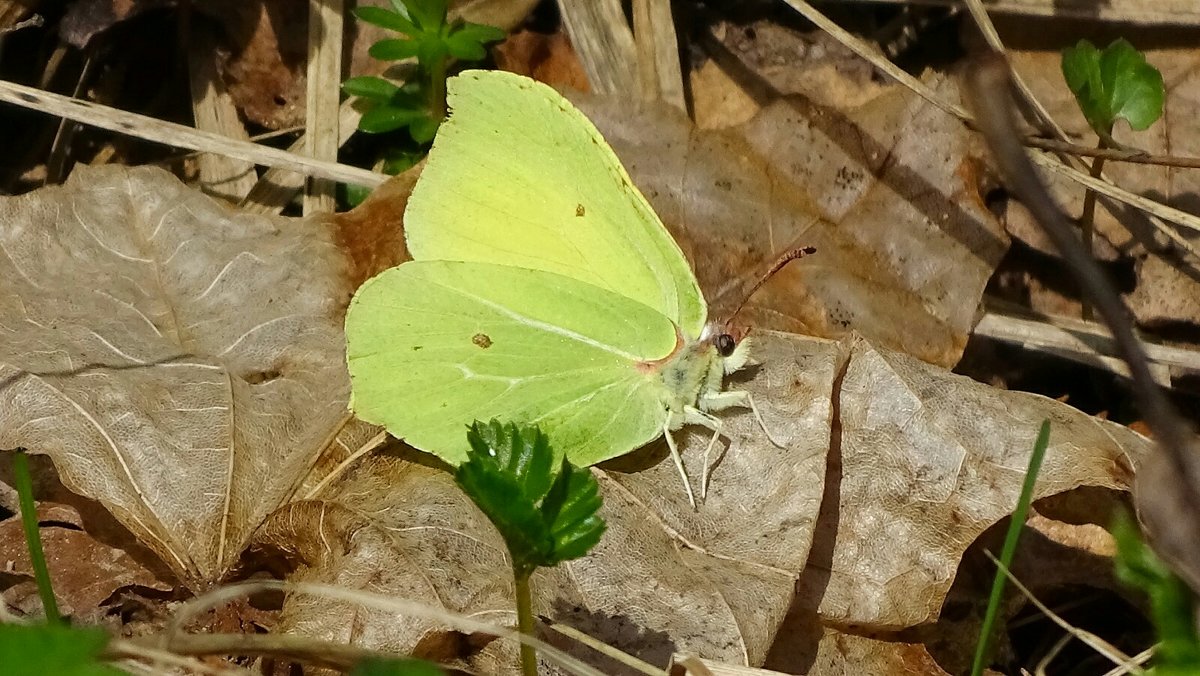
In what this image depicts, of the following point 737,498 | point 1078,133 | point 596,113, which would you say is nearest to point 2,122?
point 596,113

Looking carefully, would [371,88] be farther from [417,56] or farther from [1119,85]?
[1119,85]

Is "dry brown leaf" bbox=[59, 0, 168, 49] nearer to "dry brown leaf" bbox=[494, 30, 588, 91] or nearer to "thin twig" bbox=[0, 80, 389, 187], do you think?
"thin twig" bbox=[0, 80, 389, 187]

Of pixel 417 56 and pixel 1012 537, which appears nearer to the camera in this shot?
pixel 1012 537

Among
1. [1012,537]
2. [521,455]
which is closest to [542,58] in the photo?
[521,455]

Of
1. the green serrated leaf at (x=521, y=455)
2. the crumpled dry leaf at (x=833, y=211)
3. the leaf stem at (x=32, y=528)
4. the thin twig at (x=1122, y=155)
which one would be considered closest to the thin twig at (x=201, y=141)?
the crumpled dry leaf at (x=833, y=211)

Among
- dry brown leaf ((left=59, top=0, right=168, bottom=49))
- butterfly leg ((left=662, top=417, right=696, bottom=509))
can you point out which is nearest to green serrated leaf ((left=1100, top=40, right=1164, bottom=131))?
butterfly leg ((left=662, top=417, right=696, bottom=509))
